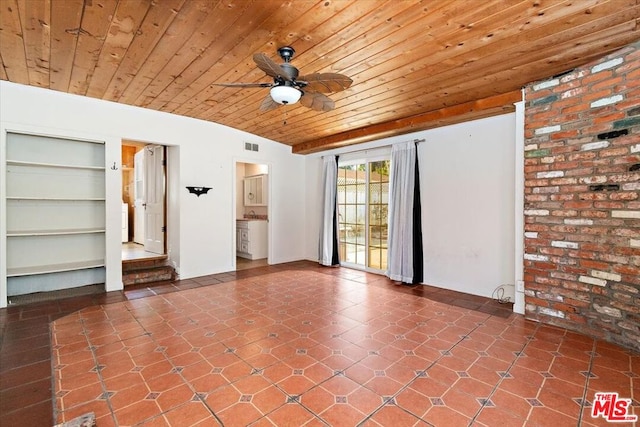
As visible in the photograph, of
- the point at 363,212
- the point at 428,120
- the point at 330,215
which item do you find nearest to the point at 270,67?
the point at 428,120

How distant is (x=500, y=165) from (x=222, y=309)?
397 cm

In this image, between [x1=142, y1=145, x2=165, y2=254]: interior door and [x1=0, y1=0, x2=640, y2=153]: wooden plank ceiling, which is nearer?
[x1=0, y1=0, x2=640, y2=153]: wooden plank ceiling

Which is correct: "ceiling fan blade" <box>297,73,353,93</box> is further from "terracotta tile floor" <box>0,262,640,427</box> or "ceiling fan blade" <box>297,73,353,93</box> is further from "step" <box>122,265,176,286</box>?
"step" <box>122,265,176,286</box>

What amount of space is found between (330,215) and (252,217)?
2.57 metres

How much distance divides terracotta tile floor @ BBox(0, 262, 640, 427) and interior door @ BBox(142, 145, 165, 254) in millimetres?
1834

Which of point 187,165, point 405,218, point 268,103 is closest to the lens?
point 268,103

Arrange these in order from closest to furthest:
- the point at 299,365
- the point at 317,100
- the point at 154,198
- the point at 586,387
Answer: the point at 586,387, the point at 299,365, the point at 317,100, the point at 154,198

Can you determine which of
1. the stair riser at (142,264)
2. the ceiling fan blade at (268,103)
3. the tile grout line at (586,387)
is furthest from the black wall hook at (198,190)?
the tile grout line at (586,387)

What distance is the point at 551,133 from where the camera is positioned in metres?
3.06

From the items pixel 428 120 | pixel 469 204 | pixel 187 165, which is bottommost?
pixel 469 204

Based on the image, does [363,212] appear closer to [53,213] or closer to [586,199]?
[586,199]

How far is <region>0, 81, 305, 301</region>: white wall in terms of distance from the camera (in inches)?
148

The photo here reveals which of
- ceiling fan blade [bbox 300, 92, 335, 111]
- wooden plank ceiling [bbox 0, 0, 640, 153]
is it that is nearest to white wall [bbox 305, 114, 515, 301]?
wooden plank ceiling [bbox 0, 0, 640, 153]

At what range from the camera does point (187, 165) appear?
4.97 metres
